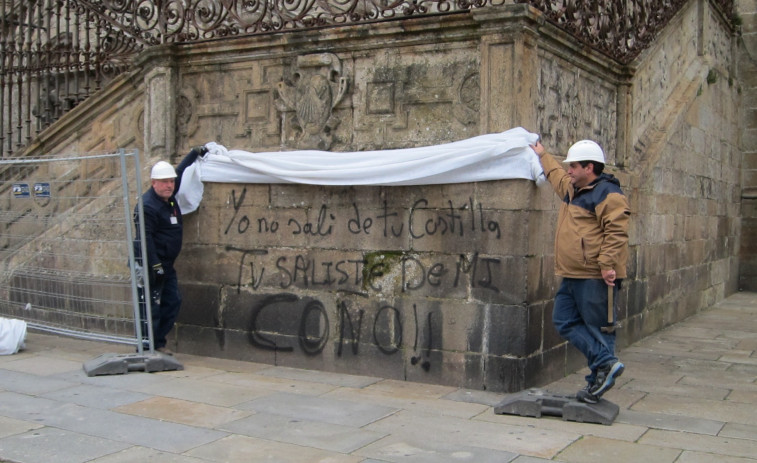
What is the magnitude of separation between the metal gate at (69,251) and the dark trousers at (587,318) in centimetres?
419

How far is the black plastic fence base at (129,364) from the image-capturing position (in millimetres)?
6973

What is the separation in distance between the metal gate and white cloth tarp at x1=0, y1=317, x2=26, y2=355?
0.70 feet

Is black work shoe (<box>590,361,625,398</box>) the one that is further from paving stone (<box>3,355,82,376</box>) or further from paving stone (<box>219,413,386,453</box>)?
paving stone (<box>3,355,82,376</box>)

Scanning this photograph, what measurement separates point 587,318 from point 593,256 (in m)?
0.44

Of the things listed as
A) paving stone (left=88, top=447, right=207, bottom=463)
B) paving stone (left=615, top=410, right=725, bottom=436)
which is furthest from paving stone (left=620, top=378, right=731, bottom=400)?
paving stone (left=88, top=447, right=207, bottom=463)

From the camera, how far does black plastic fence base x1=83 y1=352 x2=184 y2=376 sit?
697cm

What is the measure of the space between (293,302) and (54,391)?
2.12 metres

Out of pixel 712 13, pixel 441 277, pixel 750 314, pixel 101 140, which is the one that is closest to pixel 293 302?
pixel 441 277

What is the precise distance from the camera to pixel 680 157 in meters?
10.6

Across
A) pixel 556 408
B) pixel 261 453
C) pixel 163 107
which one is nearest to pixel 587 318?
pixel 556 408

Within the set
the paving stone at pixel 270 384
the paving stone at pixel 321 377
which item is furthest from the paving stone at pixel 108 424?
the paving stone at pixel 321 377

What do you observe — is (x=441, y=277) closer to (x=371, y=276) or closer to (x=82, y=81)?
(x=371, y=276)

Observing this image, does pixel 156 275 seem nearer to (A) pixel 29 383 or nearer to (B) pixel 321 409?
(A) pixel 29 383

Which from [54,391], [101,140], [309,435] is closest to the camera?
[309,435]
